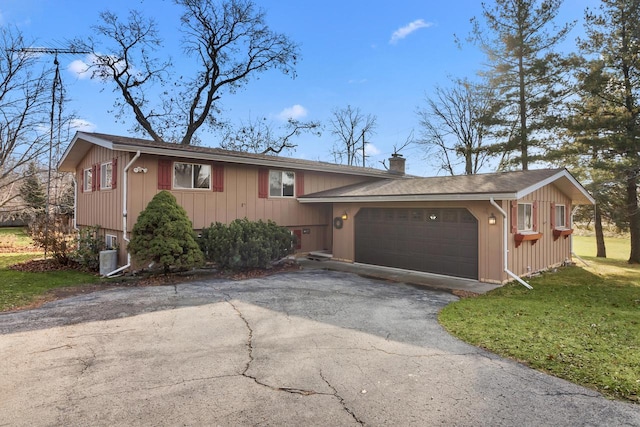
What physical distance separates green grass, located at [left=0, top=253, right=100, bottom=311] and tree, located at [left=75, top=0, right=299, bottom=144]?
14.1 metres

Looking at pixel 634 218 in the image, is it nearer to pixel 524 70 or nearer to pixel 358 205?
pixel 524 70

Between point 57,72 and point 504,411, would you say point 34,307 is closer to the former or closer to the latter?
point 504,411

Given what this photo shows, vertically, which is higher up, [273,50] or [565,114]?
[273,50]

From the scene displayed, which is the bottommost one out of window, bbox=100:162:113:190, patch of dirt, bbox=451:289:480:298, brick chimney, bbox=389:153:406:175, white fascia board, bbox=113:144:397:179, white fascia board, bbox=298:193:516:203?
patch of dirt, bbox=451:289:480:298

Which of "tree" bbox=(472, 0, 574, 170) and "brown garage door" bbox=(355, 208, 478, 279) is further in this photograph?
"tree" bbox=(472, 0, 574, 170)

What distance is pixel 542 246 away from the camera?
34.2 ft

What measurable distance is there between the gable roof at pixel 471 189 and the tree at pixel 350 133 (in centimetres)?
1850

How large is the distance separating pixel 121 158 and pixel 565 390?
10.4 meters

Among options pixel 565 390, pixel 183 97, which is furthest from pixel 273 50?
pixel 565 390

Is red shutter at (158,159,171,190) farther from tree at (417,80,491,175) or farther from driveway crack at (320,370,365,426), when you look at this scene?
tree at (417,80,491,175)

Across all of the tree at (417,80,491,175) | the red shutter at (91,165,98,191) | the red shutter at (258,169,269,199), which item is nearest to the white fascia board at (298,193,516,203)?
the red shutter at (258,169,269,199)

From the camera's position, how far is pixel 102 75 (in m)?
20.7

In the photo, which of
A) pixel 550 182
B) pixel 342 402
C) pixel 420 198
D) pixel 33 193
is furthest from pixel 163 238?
pixel 33 193

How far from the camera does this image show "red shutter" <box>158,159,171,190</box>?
9750 millimetres
